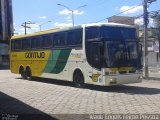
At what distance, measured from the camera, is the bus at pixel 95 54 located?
18734 millimetres

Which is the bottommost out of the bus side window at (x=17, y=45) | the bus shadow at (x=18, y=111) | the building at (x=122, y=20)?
the bus shadow at (x=18, y=111)

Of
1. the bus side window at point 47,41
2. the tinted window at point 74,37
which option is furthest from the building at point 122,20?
the tinted window at point 74,37

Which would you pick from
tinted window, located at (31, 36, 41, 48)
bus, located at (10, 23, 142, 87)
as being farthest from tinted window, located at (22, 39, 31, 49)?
bus, located at (10, 23, 142, 87)

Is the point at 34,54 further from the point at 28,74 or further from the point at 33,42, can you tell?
the point at 28,74

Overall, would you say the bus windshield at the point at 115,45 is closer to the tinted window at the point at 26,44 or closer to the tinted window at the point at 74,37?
the tinted window at the point at 74,37

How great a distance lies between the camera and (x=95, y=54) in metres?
19.2

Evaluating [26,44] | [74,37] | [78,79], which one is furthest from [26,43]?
[78,79]

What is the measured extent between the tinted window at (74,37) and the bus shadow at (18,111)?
6.26 m

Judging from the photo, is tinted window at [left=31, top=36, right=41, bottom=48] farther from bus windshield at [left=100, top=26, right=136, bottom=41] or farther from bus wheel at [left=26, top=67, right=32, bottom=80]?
bus windshield at [left=100, top=26, right=136, bottom=41]

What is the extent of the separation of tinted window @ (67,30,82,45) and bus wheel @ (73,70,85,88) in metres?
1.54

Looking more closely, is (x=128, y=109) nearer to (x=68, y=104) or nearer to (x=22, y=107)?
(x=68, y=104)

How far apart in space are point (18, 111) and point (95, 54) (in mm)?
7449

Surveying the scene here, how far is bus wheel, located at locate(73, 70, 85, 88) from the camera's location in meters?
20.6

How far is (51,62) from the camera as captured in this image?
78.3ft
